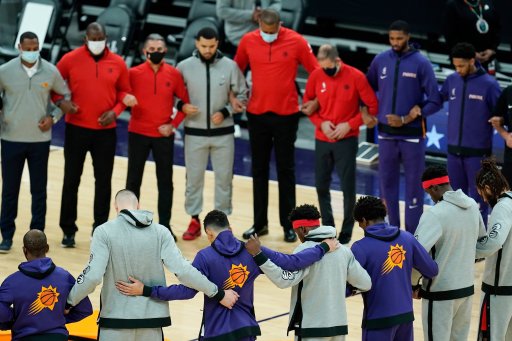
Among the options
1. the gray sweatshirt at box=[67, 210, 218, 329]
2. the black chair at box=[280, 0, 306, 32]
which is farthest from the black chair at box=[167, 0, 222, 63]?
the gray sweatshirt at box=[67, 210, 218, 329]

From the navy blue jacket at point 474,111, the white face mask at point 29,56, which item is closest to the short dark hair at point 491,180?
the navy blue jacket at point 474,111

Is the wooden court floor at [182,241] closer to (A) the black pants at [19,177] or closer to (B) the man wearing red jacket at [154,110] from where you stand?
(A) the black pants at [19,177]

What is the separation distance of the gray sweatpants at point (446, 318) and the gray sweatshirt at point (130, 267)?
5.49ft

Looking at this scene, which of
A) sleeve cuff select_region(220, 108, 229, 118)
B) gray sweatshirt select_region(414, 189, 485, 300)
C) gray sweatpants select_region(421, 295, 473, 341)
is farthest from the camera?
sleeve cuff select_region(220, 108, 229, 118)

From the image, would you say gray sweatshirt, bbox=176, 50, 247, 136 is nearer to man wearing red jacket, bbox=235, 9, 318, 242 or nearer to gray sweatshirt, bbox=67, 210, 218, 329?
man wearing red jacket, bbox=235, 9, 318, 242

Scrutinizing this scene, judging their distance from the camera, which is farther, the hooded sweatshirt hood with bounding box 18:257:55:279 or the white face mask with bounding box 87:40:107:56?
the white face mask with bounding box 87:40:107:56

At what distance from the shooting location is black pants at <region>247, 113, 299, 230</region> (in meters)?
11.6

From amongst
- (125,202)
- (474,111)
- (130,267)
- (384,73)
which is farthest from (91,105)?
(130,267)

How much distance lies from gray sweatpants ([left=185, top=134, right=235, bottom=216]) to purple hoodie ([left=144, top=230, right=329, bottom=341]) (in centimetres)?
441

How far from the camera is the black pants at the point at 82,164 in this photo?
11086 millimetres

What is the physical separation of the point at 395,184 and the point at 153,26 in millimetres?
9368

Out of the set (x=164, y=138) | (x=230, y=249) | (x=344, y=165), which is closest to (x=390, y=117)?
(x=344, y=165)

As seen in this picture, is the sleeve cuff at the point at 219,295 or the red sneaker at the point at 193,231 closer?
the sleeve cuff at the point at 219,295

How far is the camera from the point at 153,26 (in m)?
19.9
